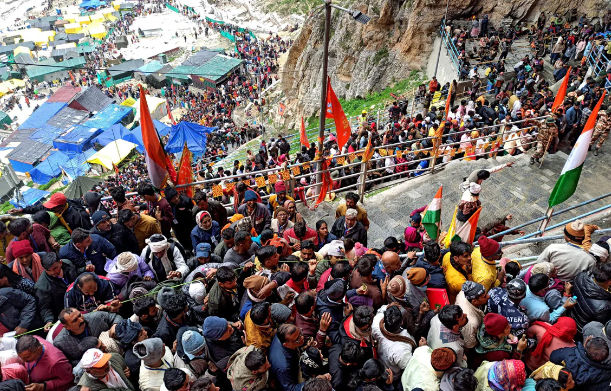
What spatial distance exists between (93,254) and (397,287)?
4.08 metres

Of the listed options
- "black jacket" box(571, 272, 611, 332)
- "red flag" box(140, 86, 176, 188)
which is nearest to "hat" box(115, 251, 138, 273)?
"red flag" box(140, 86, 176, 188)

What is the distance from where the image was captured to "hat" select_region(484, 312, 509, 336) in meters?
3.57

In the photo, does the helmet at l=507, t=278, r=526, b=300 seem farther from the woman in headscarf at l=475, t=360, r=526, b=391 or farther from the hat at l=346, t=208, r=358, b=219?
the hat at l=346, t=208, r=358, b=219

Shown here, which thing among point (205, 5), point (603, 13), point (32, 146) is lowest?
point (32, 146)

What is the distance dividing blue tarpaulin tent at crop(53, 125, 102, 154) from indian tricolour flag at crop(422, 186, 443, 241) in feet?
96.6

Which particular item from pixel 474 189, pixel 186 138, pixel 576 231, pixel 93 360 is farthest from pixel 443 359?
pixel 186 138

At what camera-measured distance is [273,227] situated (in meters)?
6.20

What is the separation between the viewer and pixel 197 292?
177 inches

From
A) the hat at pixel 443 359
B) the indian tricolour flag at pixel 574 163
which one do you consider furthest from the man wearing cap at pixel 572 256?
the hat at pixel 443 359

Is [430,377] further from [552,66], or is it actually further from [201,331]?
[552,66]

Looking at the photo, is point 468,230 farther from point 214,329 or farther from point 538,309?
point 214,329

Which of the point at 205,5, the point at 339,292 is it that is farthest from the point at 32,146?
the point at 205,5

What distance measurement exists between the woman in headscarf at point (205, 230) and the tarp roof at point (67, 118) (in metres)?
33.4

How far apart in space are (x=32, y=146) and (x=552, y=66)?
3561 centimetres
